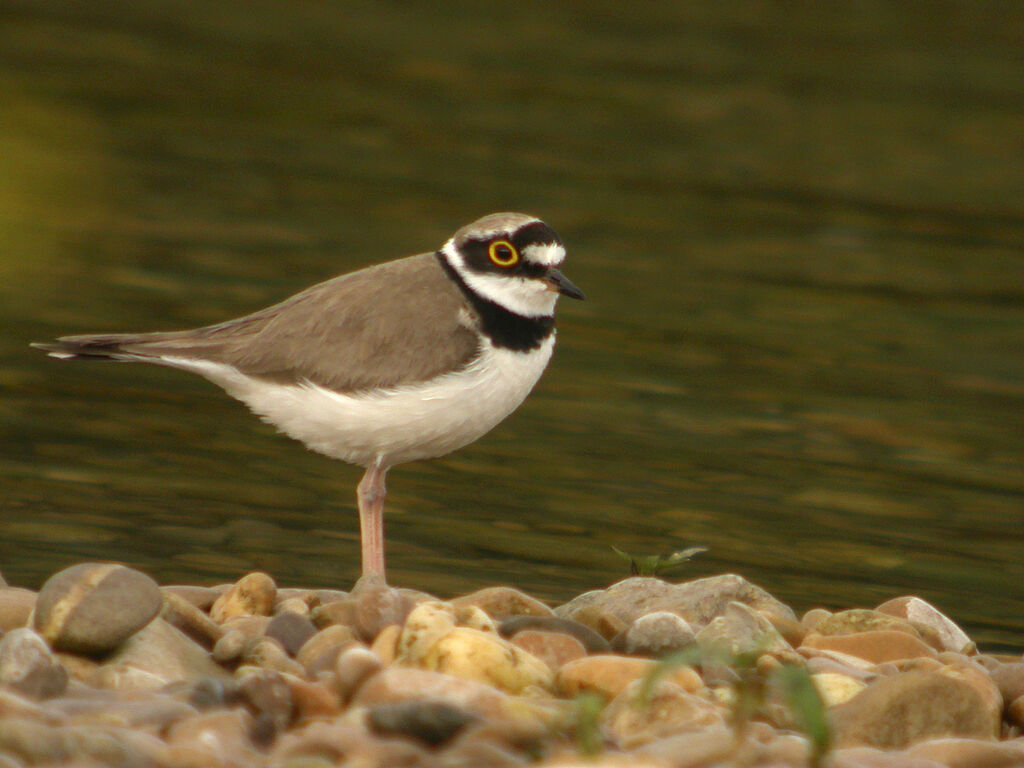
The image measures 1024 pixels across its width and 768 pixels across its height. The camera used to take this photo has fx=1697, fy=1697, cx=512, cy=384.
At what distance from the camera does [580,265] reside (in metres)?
13.6

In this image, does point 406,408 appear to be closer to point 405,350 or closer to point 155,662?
point 405,350

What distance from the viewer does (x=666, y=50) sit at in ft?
71.8

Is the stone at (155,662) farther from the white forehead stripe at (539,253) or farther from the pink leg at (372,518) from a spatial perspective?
the white forehead stripe at (539,253)

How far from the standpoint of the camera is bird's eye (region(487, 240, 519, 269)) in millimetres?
6680

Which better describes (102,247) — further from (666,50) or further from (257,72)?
(666,50)

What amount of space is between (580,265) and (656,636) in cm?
816

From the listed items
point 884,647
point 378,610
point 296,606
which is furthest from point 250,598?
point 884,647

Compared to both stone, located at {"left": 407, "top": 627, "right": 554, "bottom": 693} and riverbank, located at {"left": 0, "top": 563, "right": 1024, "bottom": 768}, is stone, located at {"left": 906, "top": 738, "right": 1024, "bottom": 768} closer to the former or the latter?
riverbank, located at {"left": 0, "top": 563, "right": 1024, "bottom": 768}

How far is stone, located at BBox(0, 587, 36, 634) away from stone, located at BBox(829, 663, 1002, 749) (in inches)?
99.7

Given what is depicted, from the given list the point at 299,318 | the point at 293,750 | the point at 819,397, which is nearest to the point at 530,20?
the point at 819,397

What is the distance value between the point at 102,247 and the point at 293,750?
31.2 feet

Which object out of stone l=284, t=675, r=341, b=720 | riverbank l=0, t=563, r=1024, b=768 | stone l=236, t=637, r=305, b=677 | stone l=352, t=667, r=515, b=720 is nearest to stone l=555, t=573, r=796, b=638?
riverbank l=0, t=563, r=1024, b=768

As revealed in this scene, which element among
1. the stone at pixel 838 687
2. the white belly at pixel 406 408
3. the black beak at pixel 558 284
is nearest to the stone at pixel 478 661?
A: the stone at pixel 838 687

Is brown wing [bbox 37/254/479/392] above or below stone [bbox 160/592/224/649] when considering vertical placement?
above
